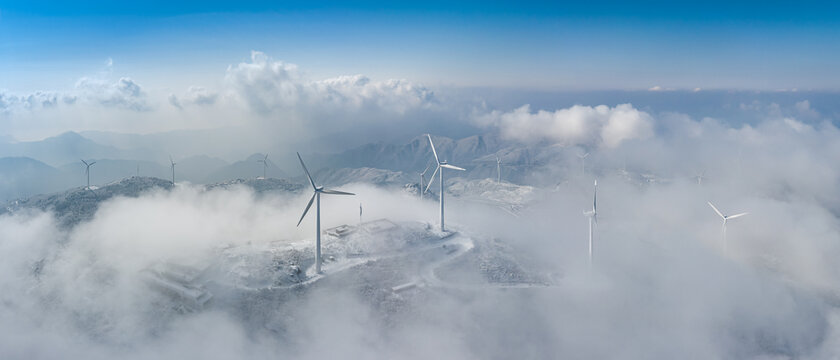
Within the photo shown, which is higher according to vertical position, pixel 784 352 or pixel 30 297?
pixel 30 297

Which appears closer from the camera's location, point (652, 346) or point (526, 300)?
point (652, 346)

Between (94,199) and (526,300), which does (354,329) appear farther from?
(94,199)

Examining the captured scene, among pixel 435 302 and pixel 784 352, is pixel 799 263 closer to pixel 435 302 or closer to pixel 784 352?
pixel 784 352

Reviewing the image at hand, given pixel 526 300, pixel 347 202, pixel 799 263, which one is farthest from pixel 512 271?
pixel 799 263

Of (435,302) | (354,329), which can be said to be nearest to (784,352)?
(435,302)

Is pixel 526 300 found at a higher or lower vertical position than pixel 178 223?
lower

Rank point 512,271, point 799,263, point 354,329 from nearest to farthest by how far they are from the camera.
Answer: point 354,329 < point 512,271 < point 799,263

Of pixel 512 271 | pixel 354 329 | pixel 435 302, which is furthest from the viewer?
pixel 512 271

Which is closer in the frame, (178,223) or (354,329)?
(354,329)

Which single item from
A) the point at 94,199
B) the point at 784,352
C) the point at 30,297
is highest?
the point at 94,199
